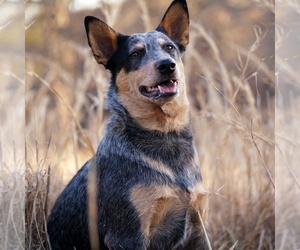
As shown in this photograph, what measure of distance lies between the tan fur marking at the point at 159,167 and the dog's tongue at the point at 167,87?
11.7 inches

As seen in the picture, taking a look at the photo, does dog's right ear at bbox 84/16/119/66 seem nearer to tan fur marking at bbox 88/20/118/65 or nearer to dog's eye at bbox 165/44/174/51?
tan fur marking at bbox 88/20/118/65

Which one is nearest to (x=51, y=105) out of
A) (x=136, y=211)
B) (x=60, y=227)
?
(x=60, y=227)

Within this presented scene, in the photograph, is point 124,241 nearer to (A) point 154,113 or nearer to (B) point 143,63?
(A) point 154,113

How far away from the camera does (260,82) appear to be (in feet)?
13.7

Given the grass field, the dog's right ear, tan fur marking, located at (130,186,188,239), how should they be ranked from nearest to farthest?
tan fur marking, located at (130,186,188,239), the dog's right ear, the grass field

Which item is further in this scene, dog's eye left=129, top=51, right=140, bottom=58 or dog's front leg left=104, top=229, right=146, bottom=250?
dog's eye left=129, top=51, right=140, bottom=58

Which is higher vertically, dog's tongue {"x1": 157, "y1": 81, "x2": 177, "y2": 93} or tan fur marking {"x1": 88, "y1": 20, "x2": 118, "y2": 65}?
tan fur marking {"x1": 88, "y1": 20, "x2": 118, "y2": 65}

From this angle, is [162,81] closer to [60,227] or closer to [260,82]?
[60,227]

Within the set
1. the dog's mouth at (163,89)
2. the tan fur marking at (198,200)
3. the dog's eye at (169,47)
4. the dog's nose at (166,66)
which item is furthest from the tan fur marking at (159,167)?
the dog's eye at (169,47)

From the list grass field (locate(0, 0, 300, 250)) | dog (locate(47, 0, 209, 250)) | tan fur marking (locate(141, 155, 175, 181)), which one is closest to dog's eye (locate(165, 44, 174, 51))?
dog (locate(47, 0, 209, 250))

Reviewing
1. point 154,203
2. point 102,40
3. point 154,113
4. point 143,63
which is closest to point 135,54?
point 143,63

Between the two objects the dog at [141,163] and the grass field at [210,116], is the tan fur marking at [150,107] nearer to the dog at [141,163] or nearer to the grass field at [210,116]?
the dog at [141,163]

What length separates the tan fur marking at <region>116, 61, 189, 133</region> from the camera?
309cm

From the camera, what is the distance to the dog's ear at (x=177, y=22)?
3.14 metres
